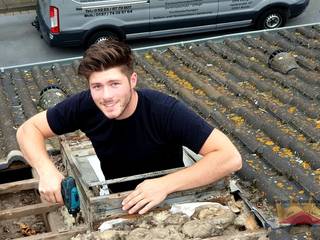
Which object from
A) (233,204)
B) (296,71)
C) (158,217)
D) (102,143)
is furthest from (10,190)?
(296,71)

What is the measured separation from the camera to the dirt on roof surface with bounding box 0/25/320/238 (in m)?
4.37

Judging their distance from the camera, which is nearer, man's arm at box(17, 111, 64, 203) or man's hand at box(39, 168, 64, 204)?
man's hand at box(39, 168, 64, 204)

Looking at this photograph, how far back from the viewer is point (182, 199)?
11.2 ft

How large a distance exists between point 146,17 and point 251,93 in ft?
25.9

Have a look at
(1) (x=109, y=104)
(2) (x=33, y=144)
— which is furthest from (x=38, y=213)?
(1) (x=109, y=104)

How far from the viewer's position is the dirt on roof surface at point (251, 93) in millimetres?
4367

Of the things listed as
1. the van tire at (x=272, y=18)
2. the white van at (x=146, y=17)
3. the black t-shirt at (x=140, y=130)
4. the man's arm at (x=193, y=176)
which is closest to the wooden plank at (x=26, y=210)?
the black t-shirt at (x=140, y=130)

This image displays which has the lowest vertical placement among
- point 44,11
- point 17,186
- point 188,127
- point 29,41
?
point 29,41

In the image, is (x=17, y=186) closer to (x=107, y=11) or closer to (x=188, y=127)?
(x=188, y=127)

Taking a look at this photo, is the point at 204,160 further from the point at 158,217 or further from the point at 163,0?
the point at 163,0

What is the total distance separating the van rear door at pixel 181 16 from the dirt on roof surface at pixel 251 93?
5541 millimetres

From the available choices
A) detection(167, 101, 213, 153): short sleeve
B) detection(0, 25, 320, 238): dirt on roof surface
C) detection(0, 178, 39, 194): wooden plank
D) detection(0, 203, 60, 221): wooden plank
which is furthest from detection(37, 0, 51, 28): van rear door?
detection(167, 101, 213, 153): short sleeve

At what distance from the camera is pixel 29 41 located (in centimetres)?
1536

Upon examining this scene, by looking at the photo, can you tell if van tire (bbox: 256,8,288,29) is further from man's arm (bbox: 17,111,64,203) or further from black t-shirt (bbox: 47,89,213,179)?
man's arm (bbox: 17,111,64,203)
